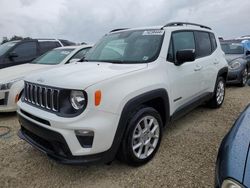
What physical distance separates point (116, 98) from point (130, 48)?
1.28 m

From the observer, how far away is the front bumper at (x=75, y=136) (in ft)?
8.64

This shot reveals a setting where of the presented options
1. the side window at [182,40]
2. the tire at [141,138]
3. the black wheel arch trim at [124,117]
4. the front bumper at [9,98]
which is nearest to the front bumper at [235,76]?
A: the side window at [182,40]

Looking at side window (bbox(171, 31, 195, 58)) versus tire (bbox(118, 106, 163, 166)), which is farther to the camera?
side window (bbox(171, 31, 195, 58))

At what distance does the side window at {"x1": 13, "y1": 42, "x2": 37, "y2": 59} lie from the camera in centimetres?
798

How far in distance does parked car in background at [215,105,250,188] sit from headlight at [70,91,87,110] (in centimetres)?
144

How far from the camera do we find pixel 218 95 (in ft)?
18.5

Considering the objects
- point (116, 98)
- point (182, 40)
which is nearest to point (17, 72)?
point (182, 40)

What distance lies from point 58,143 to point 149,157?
4.05 feet

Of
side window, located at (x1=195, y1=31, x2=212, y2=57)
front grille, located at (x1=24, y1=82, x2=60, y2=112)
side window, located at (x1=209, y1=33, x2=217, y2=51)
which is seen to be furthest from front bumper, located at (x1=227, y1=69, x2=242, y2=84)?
front grille, located at (x1=24, y1=82, x2=60, y2=112)

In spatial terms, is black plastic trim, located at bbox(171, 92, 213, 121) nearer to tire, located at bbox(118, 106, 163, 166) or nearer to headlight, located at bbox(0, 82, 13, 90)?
tire, located at bbox(118, 106, 163, 166)

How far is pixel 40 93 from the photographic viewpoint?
3076 mm

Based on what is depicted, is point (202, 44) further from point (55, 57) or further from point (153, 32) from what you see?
point (55, 57)

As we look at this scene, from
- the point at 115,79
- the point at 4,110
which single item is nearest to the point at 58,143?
the point at 115,79

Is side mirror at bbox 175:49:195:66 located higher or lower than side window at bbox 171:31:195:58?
lower
